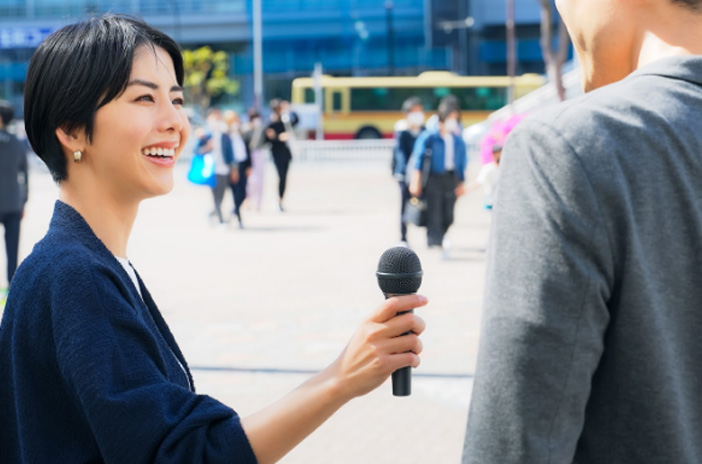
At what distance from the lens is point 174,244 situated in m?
14.7

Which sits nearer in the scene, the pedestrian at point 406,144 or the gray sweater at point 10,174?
the gray sweater at point 10,174

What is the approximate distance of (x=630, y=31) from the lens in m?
1.71

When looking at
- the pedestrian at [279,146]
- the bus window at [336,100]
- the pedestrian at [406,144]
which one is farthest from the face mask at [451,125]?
the bus window at [336,100]

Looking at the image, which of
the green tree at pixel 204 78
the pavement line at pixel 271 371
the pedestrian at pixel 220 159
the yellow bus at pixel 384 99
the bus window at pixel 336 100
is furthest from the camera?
the green tree at pixel 204 78

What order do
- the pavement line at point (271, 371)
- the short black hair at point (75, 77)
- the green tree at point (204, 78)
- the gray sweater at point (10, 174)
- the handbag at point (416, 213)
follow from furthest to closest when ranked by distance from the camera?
the green tree at point (204, 78), the handbag at point (416, 213), the gray sweater at point (10, 174), the pavement line at point (271, 371), the short black hair at point (75, 77)

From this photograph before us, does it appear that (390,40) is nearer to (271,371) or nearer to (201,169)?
(201,169)

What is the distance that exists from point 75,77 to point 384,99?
44385 mm

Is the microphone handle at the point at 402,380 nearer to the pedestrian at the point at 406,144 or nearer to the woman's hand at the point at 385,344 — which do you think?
the woman's hand at the point at 385,344

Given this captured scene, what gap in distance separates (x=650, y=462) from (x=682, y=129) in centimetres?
47

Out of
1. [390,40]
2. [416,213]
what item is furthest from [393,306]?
[390,40]

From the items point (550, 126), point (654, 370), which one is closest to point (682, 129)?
point (550, 126)

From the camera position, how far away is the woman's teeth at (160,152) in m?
2.14

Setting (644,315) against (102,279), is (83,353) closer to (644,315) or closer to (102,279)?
(102,279)

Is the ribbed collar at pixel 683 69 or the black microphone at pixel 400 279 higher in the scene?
the ribbed collar at pixel 683 69
